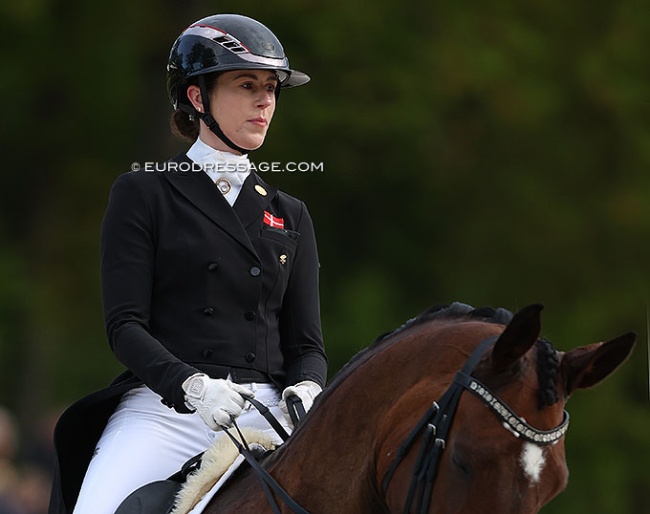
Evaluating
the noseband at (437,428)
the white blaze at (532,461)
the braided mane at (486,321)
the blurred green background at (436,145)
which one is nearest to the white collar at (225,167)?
the braided mane at (486,321)

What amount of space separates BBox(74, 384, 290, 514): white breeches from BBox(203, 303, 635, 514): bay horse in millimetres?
453

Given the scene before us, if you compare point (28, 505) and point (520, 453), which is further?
point (28, 505)

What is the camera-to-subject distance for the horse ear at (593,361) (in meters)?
3.61

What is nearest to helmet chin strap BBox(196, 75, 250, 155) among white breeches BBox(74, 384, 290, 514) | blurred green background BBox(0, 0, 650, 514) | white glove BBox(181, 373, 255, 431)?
white breeches BBox(74, 384, 290, 514)

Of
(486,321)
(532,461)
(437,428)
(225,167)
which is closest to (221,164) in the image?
(225,167)

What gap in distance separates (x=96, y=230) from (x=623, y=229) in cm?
591

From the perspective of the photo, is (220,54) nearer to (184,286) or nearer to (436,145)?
(184,286)

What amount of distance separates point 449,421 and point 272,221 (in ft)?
5.00

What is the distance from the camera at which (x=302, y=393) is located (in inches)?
182

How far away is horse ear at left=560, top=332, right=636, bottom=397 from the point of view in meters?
3.61

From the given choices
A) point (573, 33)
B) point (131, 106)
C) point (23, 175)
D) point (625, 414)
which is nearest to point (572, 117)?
point (573, 33)

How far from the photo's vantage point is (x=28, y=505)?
11055 millimetres

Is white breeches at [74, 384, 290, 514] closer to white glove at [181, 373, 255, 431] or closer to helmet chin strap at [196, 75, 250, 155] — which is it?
white glove at [181, 373, 255, 431]

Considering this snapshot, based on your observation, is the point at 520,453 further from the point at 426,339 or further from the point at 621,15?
the point at 621,15
